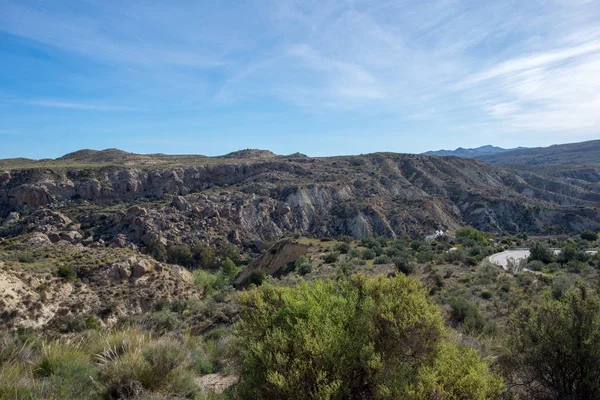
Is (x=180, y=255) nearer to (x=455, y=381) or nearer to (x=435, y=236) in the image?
(x=435, y=236)

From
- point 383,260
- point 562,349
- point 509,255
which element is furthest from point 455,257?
point 562,349

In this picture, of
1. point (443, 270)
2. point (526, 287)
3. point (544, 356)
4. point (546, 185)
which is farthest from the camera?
point (546, 185)

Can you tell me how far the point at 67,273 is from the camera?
2262 cm

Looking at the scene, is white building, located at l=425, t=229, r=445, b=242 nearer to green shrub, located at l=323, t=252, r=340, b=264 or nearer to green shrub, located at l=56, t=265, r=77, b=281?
green shrub, located at l=323, t=252, r=340, b=264

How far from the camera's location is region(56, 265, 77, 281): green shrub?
22516 mm

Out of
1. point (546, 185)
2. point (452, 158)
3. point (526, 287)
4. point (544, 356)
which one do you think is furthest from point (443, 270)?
point (546, 185)

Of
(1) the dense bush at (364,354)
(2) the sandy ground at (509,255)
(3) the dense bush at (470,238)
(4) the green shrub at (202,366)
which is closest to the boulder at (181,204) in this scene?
(3) the dense bush at (470,238)

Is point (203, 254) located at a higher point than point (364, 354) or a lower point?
lower

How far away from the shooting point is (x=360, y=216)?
5797cm

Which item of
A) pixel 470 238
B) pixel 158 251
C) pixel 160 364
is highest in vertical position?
pixel 160 364

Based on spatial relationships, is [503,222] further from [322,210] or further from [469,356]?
[469,356]

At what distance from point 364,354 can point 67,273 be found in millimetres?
23971

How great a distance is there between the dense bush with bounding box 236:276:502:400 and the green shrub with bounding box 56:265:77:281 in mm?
21775

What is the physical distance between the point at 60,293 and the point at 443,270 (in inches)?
943
